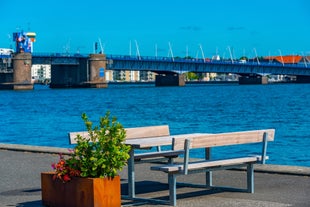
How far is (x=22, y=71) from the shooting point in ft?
475

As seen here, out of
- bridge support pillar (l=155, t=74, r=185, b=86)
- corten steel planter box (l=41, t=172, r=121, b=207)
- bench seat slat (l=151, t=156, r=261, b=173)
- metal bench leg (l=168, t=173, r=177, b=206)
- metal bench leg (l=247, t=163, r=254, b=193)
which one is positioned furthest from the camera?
bridge support pillar (l=155, t=74, r=185, b=86)

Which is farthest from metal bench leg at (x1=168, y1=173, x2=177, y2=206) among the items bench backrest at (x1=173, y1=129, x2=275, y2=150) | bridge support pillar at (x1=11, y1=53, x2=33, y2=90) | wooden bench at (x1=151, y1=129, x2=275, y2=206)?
bridge support pillar at (x1=11, y1=53, x2=33, y2=90)

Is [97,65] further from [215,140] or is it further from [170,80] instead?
[215,140]

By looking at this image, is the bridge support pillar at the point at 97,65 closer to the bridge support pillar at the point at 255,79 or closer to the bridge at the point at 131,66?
the bridge at the point at 131,66

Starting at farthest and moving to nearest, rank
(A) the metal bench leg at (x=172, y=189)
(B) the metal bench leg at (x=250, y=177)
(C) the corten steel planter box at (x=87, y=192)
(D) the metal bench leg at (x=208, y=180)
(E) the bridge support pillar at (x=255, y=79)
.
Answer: (E) the bridge support pillar at (x=255, y=79) < (D) the metal bench leg at (x=208, y=180) < (B) the metal bench leg at (x=250, y=177) < (A) the metal bench leg at (x=172, y=189) < (C) the corten steel planter box at (x=87, y=192)

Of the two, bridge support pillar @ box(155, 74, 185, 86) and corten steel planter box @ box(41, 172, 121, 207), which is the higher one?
corten steel planter box @ box(41, 172, 121, 207)

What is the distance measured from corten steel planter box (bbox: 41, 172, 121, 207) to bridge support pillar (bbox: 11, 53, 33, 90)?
444 feet

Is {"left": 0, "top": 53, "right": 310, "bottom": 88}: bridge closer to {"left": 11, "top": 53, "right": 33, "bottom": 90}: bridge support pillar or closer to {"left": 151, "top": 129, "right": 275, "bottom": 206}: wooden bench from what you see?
{"left": 11, "top": 53, "right": 33, "bottom": 90}: bridge support pillar

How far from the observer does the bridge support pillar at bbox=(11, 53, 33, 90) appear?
143250 millimetres

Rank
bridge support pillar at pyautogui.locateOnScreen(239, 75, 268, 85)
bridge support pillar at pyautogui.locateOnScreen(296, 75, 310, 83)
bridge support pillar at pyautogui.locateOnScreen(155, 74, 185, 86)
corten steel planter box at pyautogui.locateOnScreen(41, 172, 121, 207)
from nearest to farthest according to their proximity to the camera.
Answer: corten steel planter box at pyautogui.locateOnScreen(41, 172, 121, 207) → bridge support pillar at pyautogui.locateOnScreen(155, 74, 185, 86) → bridge support pillar at pyautogui.locateOnScreen(239, 75, 268, 85) → bridge support pillar at pyautogui.locateOnScreen(296, 75, 310, 83)

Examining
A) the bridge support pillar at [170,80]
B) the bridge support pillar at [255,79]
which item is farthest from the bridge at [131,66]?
the bridge support pillar at [255,79]

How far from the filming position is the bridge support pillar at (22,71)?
143 metres

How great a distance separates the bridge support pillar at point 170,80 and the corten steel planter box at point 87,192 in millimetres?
148388

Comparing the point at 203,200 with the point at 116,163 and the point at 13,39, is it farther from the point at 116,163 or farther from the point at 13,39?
the point at 13,39
